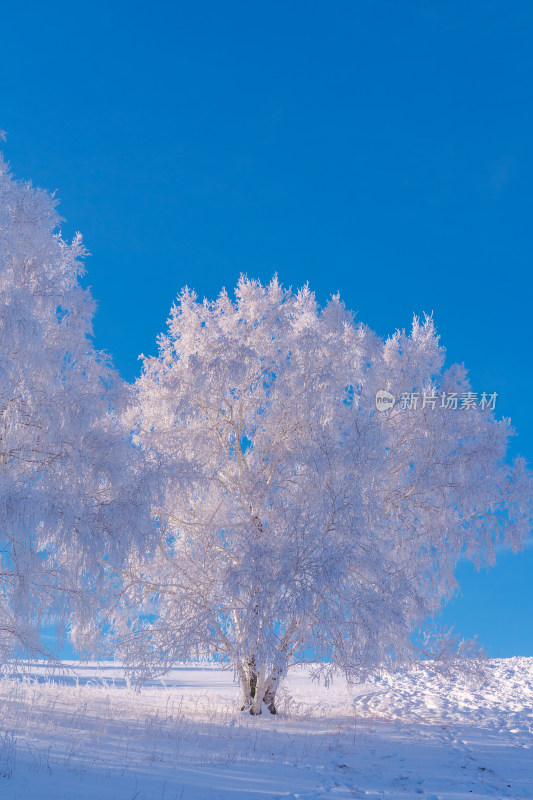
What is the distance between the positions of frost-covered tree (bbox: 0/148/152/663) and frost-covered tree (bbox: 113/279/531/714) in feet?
3.41

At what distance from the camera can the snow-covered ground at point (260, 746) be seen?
22.5 feet

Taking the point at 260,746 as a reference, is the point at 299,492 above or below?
above

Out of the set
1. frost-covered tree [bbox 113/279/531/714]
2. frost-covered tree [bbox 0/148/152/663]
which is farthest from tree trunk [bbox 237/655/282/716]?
frost-covered tree [bbox 0/148/152/663]

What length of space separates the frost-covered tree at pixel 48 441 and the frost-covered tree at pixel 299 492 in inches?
41.0

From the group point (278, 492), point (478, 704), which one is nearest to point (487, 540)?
point (478, 704)

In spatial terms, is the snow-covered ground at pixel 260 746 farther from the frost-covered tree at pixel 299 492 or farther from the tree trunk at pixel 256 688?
the frost-covered tree at pixel 299 492

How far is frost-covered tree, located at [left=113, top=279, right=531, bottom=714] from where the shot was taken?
1076cm

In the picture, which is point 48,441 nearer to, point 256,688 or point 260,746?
point 260,746

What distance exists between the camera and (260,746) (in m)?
9.49

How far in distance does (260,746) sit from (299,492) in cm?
445

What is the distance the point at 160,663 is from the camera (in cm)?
1142

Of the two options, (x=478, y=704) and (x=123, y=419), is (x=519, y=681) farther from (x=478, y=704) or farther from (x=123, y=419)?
(x=123, y=419)

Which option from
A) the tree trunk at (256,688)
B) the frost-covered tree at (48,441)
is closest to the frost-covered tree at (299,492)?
the tree trunk at (256,688)

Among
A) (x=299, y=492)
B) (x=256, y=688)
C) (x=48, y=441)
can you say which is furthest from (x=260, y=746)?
(x=48, y=441)
